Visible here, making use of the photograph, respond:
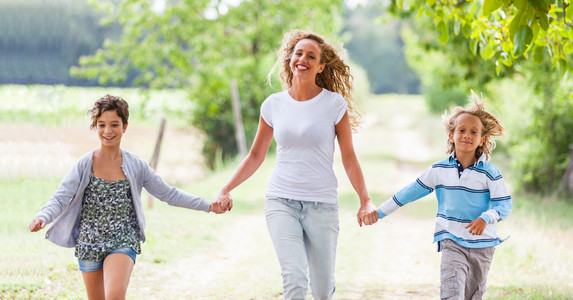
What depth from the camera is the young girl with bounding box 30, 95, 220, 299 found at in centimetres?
404

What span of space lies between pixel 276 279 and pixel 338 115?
10.8 ft

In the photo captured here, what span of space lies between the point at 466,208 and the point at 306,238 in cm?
118

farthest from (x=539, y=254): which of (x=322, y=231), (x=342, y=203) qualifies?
(x=342, y=203)

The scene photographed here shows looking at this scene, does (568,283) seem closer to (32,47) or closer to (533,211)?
(533,211)

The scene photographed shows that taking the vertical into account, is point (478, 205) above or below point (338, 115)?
below

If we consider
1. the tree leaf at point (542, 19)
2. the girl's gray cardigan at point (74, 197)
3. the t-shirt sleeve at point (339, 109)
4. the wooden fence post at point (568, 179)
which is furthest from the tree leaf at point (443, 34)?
the wooden fence post at point (568, 179)

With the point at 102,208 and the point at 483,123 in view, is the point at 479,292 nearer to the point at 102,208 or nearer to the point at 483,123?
the point at 483,123

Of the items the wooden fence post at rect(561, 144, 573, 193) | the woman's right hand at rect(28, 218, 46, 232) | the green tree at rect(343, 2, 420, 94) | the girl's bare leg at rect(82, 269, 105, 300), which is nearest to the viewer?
the woman's right hand at rect(28, 218, 46, 232)

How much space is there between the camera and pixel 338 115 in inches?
168

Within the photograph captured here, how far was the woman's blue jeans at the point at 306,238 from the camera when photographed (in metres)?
4.08

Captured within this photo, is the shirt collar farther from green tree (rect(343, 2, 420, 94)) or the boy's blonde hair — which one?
green tree (rect(343, 2, 420, 94))

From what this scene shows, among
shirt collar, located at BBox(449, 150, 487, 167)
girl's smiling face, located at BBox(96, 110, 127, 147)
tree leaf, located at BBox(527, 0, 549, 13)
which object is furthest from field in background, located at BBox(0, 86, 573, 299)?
tree leaf, located at BBox(527, 0, 549, 13)

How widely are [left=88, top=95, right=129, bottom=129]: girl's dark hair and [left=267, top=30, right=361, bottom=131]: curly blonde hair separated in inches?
48.4

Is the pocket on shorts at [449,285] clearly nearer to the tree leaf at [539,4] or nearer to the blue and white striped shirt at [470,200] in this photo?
the blue and white striped shirt at [470,200]
